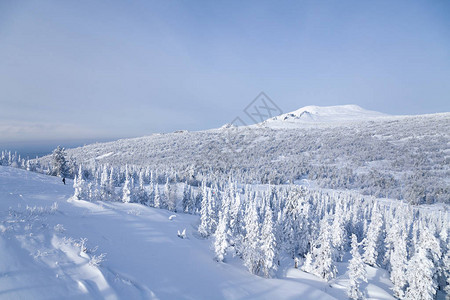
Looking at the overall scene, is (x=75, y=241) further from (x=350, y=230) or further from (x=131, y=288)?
(x=350, y=230)

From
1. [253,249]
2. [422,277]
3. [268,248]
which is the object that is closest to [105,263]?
[253,249]

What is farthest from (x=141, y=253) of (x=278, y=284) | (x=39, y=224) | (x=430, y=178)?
(x=430, y=178)

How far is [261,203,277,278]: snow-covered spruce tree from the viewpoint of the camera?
21.7 m

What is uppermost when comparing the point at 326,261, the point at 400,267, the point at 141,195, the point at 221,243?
the point at 221,243

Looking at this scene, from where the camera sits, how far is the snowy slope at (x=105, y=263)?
7.57 metres

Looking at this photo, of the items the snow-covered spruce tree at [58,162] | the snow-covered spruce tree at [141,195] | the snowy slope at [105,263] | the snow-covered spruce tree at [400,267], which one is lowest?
the snow-covered spruce tree at [400,267]

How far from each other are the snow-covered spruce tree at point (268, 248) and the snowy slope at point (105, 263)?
413 centimetres

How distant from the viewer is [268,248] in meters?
23.0

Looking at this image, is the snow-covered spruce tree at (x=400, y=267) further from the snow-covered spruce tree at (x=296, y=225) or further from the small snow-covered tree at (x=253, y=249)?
the small snow-covered tree at (x=253, y=249)

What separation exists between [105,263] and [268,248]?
17643 mm

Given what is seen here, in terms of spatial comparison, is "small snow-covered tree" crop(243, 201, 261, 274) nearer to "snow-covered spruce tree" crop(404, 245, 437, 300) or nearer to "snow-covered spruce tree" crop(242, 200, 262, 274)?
"snow-covered spruce tree" crop(242, 200, 262, 274)

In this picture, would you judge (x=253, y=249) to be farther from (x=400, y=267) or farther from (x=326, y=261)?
(x=400, y=267)

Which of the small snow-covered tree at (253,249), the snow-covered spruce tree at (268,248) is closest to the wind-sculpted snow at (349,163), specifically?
the small snow-covered tree at (253,249)

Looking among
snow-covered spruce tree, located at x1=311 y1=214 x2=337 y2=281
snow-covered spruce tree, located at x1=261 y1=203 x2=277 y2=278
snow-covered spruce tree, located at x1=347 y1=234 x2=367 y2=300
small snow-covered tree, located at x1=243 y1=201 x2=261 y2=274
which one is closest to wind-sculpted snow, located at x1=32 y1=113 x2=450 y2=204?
snow-covered spruce tree, located at x1=311 y1=214 x2=337 y2=281
